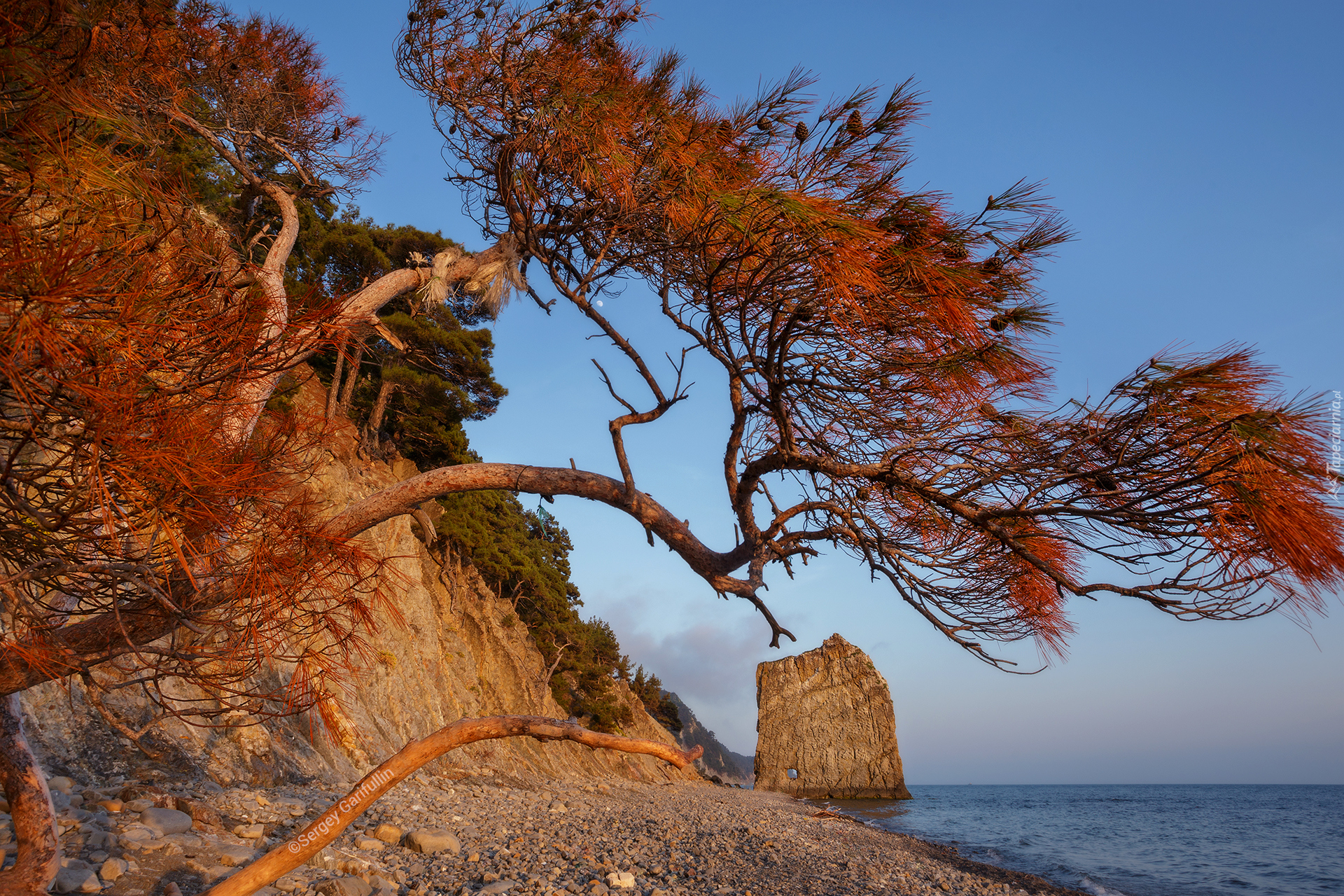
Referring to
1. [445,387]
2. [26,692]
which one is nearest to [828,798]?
[445,387]

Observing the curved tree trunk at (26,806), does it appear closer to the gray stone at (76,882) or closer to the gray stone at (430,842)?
the gray stone at (76,882)

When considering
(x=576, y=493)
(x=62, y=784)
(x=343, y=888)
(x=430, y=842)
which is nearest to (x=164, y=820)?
(x=62, y=784)

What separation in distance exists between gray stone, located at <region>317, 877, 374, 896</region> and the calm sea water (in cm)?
1156

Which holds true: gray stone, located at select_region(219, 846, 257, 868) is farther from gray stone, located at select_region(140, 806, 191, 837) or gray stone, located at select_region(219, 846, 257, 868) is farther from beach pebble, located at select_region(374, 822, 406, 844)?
beach pebble, located at select_region(374, 822, 406, 844)

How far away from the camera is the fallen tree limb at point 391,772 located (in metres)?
2.80

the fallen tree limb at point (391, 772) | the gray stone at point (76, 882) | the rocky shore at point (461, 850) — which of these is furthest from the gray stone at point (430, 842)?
the fallen tree limb at point (391, 772)

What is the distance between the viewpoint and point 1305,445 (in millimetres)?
2328

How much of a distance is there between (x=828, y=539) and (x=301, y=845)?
9.21 ft

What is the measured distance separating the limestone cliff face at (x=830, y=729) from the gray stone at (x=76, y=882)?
107ft

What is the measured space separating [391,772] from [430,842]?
11.0 ft

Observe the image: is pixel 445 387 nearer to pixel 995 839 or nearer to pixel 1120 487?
pixel 1120 487

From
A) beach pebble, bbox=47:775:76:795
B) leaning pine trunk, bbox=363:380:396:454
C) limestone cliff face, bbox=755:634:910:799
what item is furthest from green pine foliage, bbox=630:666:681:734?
beach pebble, bbox=47:775:76:795

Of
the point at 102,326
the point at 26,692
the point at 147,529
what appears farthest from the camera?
the point at 26,692

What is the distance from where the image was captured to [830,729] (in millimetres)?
32594
